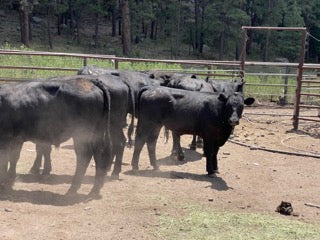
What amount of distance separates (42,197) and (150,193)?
1.43 m

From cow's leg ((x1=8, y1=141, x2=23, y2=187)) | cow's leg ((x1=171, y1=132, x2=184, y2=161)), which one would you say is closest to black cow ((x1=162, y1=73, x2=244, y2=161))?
cow's leg ((x1=171, y1=132, x2=184, y2=161))

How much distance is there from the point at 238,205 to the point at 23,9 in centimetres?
3067

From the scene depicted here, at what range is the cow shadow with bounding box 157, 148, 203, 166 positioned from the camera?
8.60m

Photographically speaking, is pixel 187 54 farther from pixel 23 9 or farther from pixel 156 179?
pixel 156 179

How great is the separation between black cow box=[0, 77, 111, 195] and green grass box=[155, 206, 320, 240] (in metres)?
1.39

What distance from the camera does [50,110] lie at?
614 centimetres

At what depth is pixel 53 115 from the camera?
6137 mm

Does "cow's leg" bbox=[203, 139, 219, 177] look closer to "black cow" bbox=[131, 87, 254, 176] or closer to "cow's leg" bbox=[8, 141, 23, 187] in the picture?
"black cow" bbox=[131, 87, 254, 176]

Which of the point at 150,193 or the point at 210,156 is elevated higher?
the point at 210,156

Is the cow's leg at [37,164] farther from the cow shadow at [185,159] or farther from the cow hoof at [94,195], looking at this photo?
the cow shadow at [185,159]

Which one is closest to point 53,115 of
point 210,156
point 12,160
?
point 12,160

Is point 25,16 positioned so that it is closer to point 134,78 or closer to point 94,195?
point 134,78

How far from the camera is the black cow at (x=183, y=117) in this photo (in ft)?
25.8

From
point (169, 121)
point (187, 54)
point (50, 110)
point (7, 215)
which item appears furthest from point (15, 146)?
point (187, 54)
